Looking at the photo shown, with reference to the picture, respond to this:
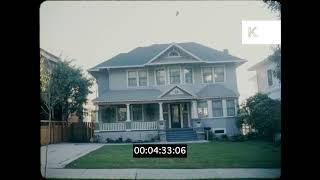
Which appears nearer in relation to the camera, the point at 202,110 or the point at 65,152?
the point at 65,152

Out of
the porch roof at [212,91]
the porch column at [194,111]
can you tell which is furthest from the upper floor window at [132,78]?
the porch roof at [212,91]

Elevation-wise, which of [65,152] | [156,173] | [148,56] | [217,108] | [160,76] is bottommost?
[156,173]

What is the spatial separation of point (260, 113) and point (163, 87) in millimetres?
4771

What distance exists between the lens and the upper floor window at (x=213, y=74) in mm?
13383

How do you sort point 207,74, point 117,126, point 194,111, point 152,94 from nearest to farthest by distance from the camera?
point 117,126
point 194,111
point 207,74
point 152,94

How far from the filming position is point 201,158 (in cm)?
872

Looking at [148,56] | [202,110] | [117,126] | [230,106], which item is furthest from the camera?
[148,56]

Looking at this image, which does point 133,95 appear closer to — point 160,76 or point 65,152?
point 160,76

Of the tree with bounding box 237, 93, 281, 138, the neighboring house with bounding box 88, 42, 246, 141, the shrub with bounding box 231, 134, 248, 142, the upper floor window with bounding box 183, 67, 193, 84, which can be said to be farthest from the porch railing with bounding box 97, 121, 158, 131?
the tree with bounding box 237, 93, 281, 138

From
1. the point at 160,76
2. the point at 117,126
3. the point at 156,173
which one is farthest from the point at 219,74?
the point at 156,173

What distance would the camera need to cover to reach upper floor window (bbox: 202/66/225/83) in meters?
13.4
